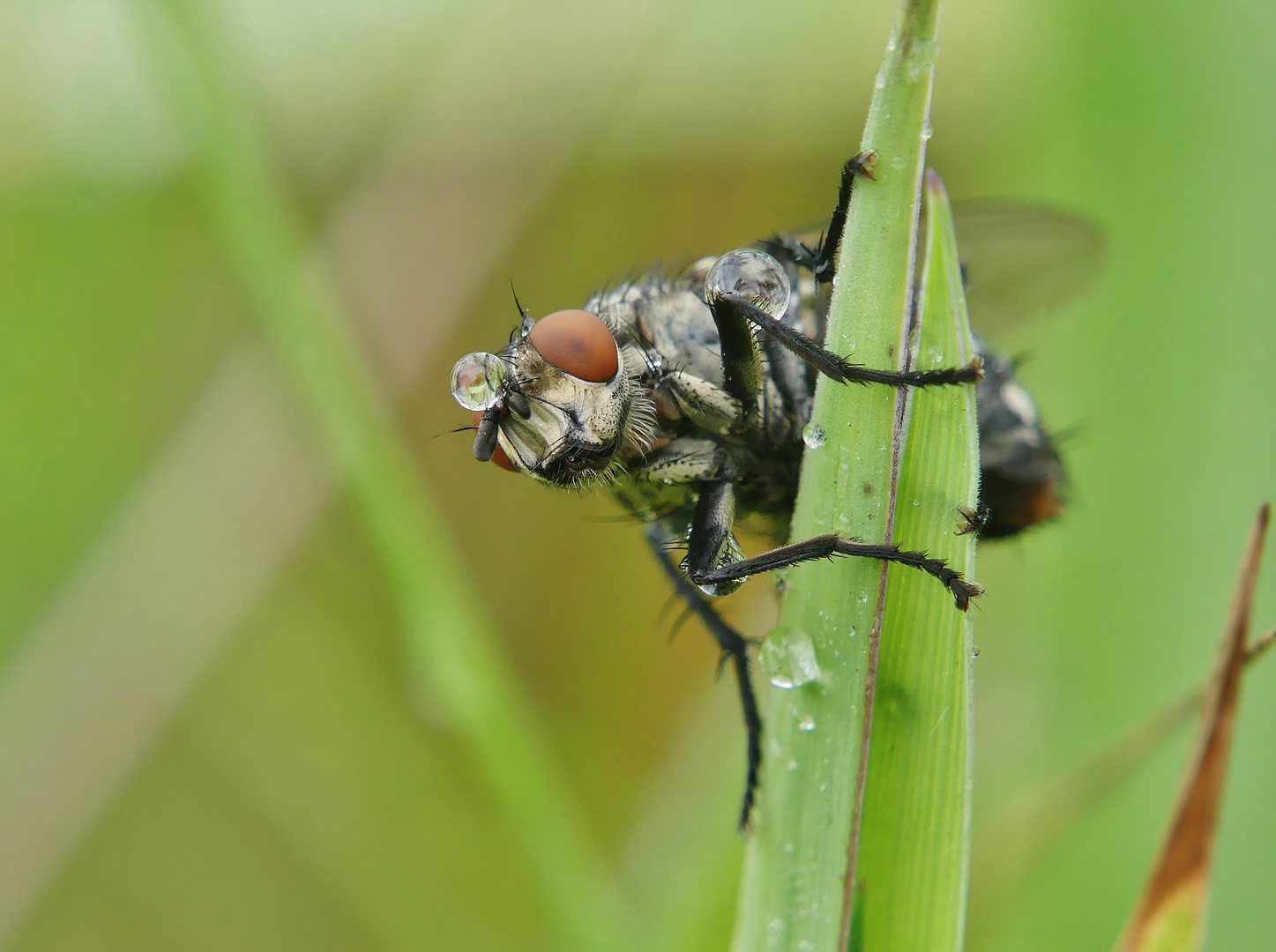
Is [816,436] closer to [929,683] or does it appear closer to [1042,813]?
[929,683]

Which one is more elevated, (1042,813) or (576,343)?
A: (576,343)

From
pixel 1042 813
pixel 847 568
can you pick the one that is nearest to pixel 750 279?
pixel 847 568

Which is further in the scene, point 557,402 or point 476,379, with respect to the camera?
point 557,402

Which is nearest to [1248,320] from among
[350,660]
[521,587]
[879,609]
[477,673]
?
[879,609]

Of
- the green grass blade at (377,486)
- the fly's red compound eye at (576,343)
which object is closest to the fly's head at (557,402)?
the fly's red compound eye at (576,343)

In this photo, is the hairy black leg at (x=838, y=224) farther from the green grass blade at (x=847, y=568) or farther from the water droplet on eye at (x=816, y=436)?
the water droplet on eye at (x=816, y=436)

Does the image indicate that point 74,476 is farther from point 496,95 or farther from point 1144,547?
point 1144,547
